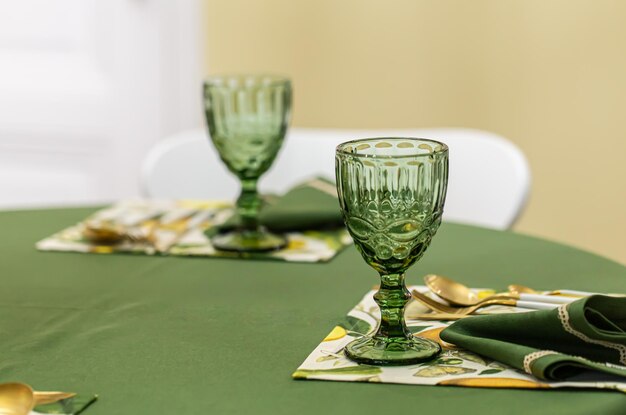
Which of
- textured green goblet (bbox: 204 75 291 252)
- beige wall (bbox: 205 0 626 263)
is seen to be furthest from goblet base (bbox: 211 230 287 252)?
beige wall (bbox: 205 0 626 263)

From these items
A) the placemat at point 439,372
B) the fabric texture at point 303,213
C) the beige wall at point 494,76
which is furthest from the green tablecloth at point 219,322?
the beige wall at point 494,76

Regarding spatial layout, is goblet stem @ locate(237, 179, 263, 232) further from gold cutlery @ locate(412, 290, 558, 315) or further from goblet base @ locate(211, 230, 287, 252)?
gold cutlery @ locate(412, 290, 558, 315)

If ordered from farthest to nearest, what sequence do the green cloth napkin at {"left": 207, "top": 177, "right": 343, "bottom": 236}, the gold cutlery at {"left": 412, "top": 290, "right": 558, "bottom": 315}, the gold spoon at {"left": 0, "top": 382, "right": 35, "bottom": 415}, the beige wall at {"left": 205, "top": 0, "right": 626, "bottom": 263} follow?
1. the beige wall at {"left": 205, "top": 0, "right": 626, "bottom": 263}
2. the green cloth napkin at {"left": 207, "top": 177, "right": 343, "bottom": 236}
3. the gold cutlery at {"left": 412, "top": 290, "right": 558, "bottom": 315}
4. the gold spoon at {"left": 0, "top": 382, "right": 35, "bottom": 415}

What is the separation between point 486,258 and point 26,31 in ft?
7.55

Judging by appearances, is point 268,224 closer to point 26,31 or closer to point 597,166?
point 597,166

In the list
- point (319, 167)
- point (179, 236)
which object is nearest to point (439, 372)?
point (179, 236)

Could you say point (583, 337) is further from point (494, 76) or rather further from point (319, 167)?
point (494, 76)

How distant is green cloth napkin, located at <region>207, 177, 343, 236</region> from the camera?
1.47 meters

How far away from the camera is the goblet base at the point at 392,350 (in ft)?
3.01

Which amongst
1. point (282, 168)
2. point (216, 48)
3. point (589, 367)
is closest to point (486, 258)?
point (589, 367)

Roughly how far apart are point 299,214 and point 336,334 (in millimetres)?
486

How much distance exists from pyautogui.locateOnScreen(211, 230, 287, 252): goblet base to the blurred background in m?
1.75

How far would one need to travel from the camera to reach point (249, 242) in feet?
4.55

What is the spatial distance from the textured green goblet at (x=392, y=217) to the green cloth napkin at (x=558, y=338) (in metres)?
0.04
